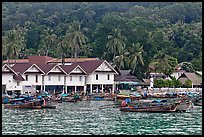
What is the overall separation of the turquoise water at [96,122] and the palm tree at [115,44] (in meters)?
38.4

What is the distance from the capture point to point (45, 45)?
311 feet

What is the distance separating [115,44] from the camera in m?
81.1

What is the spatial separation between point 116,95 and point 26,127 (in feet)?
101

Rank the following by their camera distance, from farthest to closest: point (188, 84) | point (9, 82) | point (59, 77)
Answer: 1. point (188, 84)
2. point (59, 77)
3. point (9, 82)

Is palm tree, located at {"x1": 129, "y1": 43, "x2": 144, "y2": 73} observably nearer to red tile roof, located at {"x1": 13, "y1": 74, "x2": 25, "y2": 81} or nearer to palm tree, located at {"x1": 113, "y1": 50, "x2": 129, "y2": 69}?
palm tree, located at {"x1": 113, "y1": 50, "x2": 129, "y2": 69}

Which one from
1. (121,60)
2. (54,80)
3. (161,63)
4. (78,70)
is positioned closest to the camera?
(54,80)

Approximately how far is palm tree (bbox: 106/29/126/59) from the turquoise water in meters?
38.4

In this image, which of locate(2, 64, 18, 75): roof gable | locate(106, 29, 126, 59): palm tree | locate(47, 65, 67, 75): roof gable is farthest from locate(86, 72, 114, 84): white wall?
locate(106, 29, 126, 59): palm tree

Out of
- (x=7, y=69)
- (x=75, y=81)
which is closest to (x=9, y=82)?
(x=7, y=69)

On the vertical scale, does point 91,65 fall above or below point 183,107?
above

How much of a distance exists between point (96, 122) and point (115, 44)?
1881 inches

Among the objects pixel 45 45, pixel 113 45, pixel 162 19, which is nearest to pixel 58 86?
pixel 113 45

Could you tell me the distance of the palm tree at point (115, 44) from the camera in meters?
81.4

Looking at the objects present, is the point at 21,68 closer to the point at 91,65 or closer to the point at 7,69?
the point at 7,69
